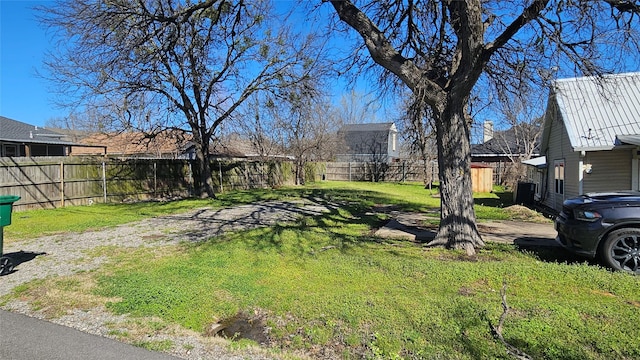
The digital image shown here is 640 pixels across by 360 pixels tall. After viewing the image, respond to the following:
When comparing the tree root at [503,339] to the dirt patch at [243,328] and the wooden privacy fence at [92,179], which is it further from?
the wooden privacy fence at [92,179]

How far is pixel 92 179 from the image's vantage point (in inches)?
618

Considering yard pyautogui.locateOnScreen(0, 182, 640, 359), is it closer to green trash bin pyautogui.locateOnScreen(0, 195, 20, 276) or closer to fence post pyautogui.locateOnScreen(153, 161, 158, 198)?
green trash bin pyautogui.locateOnScreen(0, 195, 20, 276)

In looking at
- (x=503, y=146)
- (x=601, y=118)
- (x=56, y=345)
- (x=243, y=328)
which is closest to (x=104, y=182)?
(x=56, y=345)

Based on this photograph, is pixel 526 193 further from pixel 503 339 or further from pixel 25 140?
pixel 25 140

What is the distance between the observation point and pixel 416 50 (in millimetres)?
9797

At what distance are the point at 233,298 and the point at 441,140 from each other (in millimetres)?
4937

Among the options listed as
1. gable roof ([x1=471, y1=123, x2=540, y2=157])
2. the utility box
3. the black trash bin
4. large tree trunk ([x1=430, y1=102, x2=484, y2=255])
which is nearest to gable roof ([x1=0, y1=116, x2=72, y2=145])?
the utility box

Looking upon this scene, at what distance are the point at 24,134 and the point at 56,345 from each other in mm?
24198

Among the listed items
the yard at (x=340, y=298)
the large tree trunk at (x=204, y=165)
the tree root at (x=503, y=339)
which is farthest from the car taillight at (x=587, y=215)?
the large tree trunk at (x=204, y=165)

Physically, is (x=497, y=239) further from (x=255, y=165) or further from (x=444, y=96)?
(x=255, y=165)

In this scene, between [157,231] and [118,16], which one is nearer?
[118,16]

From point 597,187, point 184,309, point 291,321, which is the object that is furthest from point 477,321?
point 597,187

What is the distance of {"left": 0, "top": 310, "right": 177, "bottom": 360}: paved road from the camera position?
132 inches

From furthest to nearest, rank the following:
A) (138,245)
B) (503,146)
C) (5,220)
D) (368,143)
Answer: (368,143), (503,146), (138,245), (5,220)
